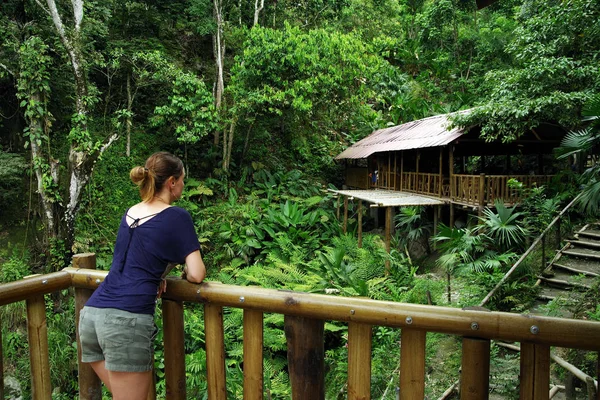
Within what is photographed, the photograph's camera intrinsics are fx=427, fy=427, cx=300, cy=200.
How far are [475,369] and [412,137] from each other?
14002mm

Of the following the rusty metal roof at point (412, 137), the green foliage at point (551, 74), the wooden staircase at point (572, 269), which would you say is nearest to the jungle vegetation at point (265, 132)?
the green foliage at point (551, 74)

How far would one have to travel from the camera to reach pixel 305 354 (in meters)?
1.85

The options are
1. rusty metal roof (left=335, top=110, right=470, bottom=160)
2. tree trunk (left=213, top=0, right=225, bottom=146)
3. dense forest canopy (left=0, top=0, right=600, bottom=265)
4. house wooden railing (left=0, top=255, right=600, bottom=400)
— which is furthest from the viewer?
tree trunk (left=213, top=0, right=225, bottom=146)

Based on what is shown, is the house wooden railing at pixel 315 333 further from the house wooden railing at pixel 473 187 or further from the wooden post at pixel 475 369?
the house wooden railing at pixel 473 187

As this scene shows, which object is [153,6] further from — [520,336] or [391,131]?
[520,336]

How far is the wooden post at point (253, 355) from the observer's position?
1948 millimetres

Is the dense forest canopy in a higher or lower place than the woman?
higher

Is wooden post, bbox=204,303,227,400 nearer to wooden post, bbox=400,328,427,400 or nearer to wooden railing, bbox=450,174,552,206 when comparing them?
wooden post, bbox=400,328,427,400

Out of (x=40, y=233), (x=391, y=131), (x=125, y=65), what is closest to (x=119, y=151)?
(x=125, y=65)

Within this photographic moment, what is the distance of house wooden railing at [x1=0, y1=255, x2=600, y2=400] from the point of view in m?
1.54

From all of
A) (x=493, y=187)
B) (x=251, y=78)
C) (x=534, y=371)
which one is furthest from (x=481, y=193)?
(x=534, y=371)

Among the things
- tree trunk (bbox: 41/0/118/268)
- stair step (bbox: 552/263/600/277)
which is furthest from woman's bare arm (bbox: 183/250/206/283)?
tree trunk (bbox: 41/0/118/268)

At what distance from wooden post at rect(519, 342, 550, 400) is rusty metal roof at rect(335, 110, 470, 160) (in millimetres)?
10987

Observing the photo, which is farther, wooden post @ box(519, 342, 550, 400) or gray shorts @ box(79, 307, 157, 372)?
gray shorts @ box(79, 307, 157, 372)
